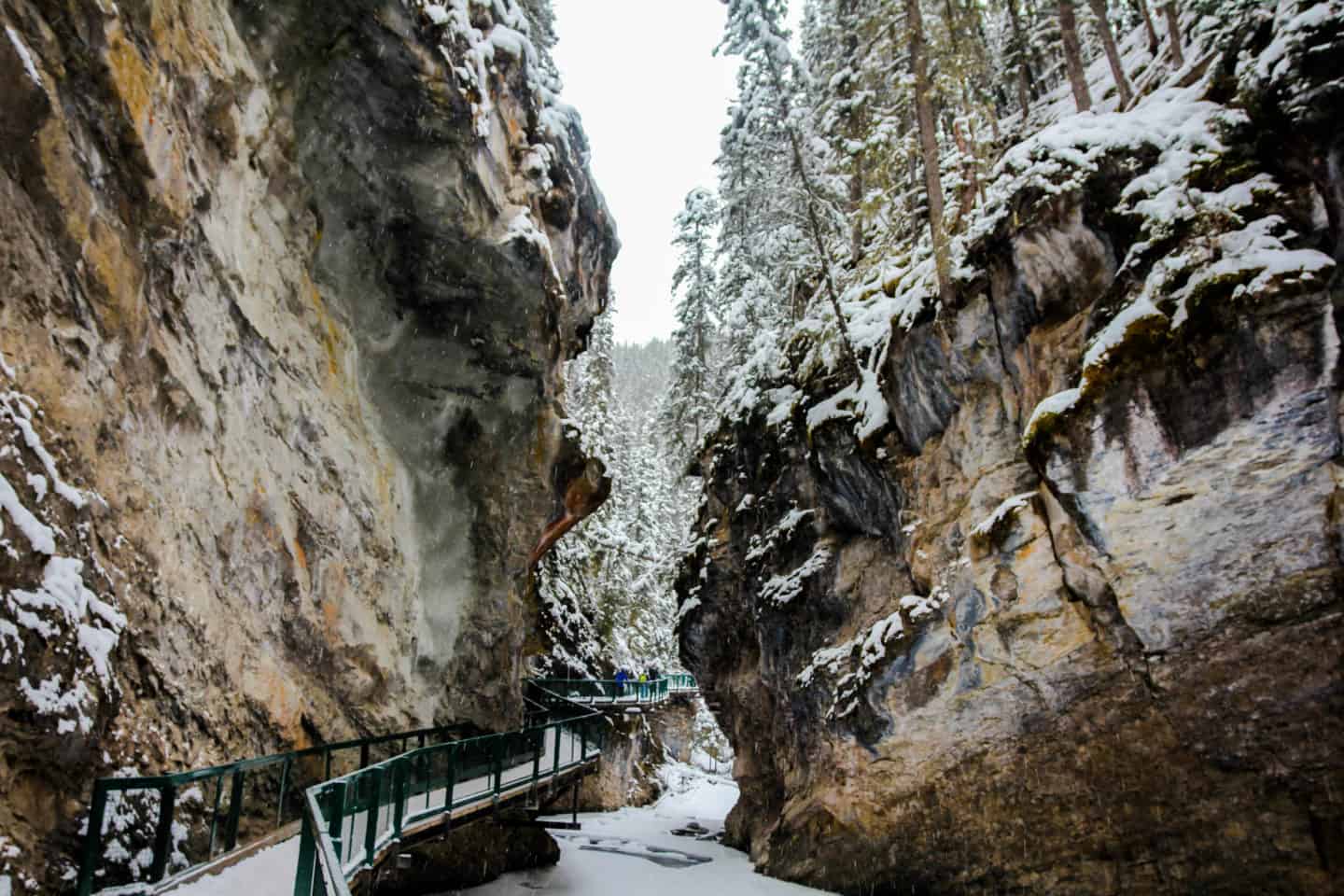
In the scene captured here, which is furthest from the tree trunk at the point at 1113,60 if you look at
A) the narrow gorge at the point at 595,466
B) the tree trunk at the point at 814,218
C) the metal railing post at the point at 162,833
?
the metal railing post at the point at 162,833

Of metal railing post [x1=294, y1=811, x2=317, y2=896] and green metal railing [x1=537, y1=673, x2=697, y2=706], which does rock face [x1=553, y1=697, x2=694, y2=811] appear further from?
metal railing post [x1=294, y1=811, x2=317, y2=896]

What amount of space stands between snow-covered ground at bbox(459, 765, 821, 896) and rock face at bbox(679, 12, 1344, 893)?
1.96 meters

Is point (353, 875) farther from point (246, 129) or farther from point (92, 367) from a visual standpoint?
point (246, 129)

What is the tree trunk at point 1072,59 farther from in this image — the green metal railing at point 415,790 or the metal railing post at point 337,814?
the metal railing post at point 337,814

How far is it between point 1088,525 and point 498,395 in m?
13.1

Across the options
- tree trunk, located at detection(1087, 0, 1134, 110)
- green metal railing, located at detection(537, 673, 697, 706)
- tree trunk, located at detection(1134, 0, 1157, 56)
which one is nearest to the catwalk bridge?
green metal railing, located at detection(537, 673, 697, 706)

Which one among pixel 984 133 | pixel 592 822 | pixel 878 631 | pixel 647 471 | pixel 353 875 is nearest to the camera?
pixel 353 875

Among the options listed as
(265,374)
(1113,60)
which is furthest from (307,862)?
(1113,60)

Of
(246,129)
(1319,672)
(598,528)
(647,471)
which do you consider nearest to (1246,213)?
(1319,672)

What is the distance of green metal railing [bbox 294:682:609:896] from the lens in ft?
18.6

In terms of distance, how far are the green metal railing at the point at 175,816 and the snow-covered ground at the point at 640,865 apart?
306 inches

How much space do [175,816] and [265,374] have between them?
701 cm

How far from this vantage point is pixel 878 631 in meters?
14.7

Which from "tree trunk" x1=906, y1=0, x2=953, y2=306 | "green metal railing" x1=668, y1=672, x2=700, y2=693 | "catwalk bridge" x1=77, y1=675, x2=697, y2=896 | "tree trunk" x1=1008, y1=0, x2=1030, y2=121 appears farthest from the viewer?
"green metal railing" x1=668, y1=672, x2=700, y2=693
